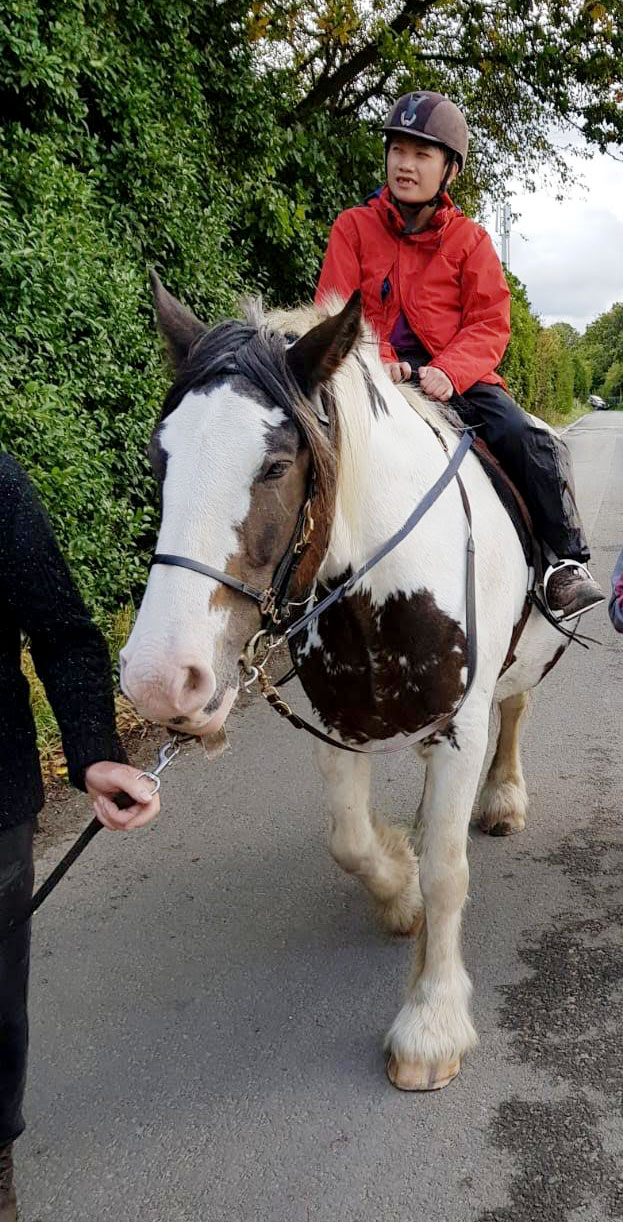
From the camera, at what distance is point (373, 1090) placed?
2.59 metres

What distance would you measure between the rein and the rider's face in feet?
2.78

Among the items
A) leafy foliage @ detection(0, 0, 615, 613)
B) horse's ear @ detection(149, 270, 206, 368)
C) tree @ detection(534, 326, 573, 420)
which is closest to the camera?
horse's ear @ detection(149, 270, 206, 368)

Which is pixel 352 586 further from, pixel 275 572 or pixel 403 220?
pixel 403 220

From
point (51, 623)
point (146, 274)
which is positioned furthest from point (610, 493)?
point (51, 623)

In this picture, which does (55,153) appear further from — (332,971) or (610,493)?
(610,493)

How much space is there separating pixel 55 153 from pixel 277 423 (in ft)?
14.5

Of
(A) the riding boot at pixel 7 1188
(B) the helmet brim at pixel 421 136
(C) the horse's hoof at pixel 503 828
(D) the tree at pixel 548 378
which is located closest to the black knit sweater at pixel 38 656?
(A) the riding boot at pixel 7 1188

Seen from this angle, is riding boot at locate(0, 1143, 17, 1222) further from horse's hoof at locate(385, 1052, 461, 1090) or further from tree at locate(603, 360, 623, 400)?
tree at locate(603, 360, 623, 400)

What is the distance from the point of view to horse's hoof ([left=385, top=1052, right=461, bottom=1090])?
2.57 meters

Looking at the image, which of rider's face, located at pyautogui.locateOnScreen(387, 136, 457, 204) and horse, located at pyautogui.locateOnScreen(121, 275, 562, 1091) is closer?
horse, located at pyautogui.locateOnScreen(121, 275, 562, 1091)

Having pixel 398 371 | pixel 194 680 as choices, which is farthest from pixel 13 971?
pixel 398 371

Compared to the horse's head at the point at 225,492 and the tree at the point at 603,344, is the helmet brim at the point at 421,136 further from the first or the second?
the tree at the point at 603,344

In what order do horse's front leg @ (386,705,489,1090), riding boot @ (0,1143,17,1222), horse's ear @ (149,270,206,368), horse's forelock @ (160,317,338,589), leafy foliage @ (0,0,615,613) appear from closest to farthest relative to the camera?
horse's forelock @ (160,317,338,589)
riding boot @ (0,1143,17,1222)
horse's ear @ (149,270,206,368)
horse's front leg @ (386,705,489,1090)
leafy foliage @ (0,0,615,613)

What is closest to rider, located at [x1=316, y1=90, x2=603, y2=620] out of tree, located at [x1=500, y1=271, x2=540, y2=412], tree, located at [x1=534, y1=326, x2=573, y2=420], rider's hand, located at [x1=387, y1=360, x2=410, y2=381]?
rider's hand, located at [x1=387, y1=360, x2=410, y2=381]
